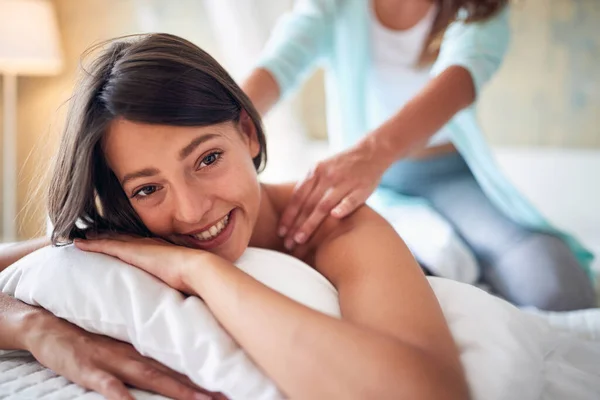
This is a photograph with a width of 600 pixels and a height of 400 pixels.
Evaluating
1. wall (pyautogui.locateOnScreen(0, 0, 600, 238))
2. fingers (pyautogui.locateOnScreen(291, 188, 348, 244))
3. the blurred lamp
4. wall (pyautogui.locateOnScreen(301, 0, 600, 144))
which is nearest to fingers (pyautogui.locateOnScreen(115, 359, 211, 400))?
fingers (pyautogui.locateOnScreen(291, 188, 348, 244))

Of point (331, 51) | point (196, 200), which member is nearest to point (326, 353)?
point (196, 200)

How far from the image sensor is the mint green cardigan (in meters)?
1.46

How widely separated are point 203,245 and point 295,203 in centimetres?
22

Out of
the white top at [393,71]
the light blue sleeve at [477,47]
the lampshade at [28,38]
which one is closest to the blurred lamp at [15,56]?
the lampshade at [28,38]

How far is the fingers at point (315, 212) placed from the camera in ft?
3.43

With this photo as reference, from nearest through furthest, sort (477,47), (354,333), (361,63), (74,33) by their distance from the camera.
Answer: (354,333), (477,47), (361,63), (74,33)

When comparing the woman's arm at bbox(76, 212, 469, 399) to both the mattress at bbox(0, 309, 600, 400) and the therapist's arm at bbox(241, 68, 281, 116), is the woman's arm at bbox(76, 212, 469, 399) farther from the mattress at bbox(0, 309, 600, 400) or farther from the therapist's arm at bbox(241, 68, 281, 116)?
the therapist's arm at bbox(241, 68, 281, 116)

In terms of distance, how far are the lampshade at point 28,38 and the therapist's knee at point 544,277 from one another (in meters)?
2.12

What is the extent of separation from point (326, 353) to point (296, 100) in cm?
194

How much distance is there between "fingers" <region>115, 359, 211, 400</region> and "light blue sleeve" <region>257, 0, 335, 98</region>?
931mm

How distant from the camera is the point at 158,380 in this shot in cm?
72

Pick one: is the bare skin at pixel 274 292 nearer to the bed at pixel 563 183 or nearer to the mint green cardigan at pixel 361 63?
the mint green cardigan at pixel 361 63

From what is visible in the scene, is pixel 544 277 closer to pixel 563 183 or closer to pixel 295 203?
pixel 295 203

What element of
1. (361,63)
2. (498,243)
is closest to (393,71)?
(361,63)
